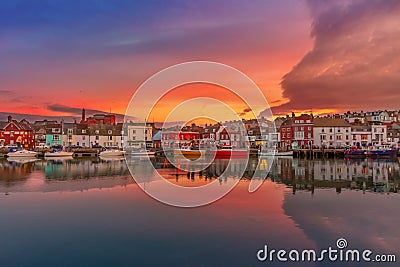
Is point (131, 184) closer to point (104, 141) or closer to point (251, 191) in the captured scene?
point (251, 191)

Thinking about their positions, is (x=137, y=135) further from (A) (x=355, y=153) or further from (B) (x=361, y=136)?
(B) (x=361, y=136)

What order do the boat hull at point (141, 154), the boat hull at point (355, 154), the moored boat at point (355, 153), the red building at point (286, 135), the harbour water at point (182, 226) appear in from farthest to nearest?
the red building at point (286, 135), the boat hull at point (141, 154), the moored boat at point (355, 153), the boat hull at point (355, 154), the harbour water at point (182, 226)

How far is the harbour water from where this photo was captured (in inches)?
380

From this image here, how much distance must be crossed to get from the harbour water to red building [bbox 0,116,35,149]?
54.1m

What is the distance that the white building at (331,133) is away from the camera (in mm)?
70250

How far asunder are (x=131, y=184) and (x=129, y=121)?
66.7 metres

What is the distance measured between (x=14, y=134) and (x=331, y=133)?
58673mm

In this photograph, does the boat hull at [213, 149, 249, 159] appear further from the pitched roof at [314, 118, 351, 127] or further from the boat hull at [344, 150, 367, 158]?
the pitched roof at [314, 118, 351, 127]

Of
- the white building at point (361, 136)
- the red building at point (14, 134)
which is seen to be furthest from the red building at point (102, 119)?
the white building at point (361, 136)

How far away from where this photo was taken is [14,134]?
69.6 m

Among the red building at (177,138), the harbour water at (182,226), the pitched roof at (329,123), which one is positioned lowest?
the harbour water at (182,226)

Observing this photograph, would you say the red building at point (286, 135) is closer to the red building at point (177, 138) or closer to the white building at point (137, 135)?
the red building at point (177, 138)

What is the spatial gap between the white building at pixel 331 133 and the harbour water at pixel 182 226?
5138 cm

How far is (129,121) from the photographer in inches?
3487
